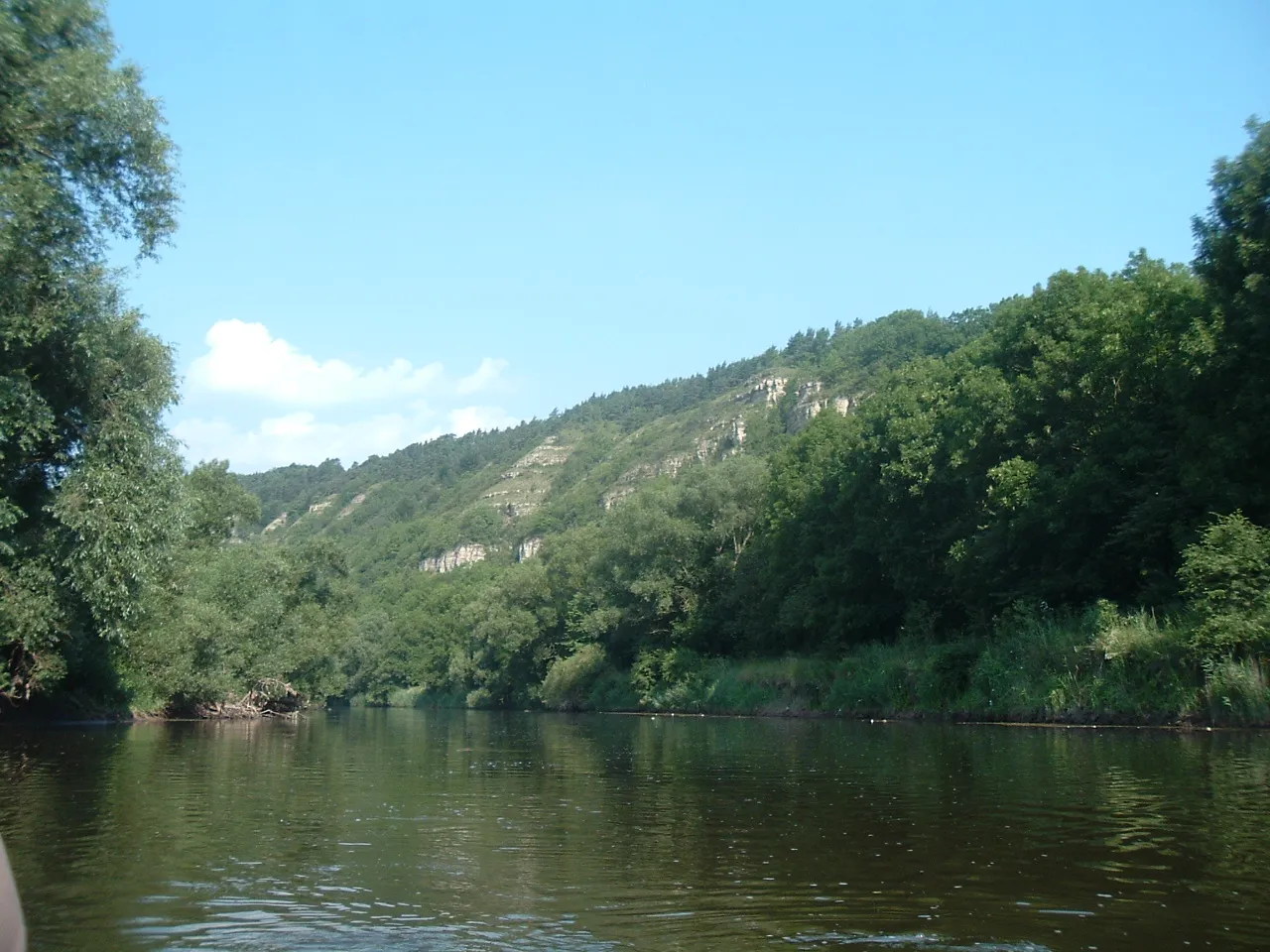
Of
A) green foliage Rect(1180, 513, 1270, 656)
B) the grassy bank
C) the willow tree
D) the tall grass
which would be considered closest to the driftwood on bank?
the grassy bank

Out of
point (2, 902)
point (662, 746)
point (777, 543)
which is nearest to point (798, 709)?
point (777, 543)

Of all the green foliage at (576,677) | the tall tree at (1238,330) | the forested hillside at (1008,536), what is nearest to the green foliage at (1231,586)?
the forested hillside at (1008,536)

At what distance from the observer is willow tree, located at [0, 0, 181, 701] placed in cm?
2317

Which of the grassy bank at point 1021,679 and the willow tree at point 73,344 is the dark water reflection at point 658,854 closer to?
the willow tree at point 73,344

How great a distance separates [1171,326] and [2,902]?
46.1 metres

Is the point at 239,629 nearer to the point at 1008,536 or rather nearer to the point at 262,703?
the point at 262,703

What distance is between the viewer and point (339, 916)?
9.89m

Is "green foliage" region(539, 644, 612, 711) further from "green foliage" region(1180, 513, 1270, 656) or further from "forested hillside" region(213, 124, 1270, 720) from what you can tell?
"green foliage" region(1180, 513, 1270, 656)

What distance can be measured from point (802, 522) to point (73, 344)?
163 feet

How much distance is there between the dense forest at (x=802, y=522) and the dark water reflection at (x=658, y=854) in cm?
833

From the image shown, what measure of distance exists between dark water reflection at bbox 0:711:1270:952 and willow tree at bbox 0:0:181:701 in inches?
240

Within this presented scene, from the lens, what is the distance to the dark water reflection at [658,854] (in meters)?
9.30

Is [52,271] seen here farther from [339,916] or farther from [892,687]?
[892,687]

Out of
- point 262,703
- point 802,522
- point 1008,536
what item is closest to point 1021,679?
point 1008,536
